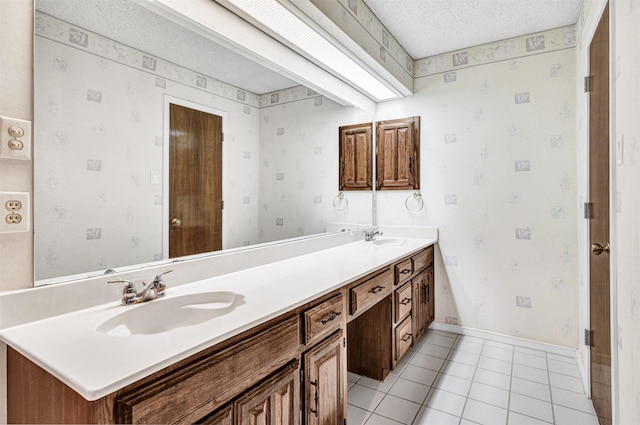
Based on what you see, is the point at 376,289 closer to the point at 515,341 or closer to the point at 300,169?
the point at 300,169

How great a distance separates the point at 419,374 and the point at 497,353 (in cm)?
78

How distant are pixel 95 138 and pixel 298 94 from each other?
4.02ft

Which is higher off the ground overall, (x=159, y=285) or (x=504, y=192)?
(x=504, y=192)

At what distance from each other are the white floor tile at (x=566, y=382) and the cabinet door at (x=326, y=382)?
1564 mm

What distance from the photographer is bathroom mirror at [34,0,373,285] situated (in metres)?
1.02

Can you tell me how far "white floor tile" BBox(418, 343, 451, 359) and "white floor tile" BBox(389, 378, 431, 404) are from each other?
50cm

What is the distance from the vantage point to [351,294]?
62.7 inches

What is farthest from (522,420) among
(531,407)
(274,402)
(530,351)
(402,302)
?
(274,402)

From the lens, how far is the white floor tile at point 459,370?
7.23 feet

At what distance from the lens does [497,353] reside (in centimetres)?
254

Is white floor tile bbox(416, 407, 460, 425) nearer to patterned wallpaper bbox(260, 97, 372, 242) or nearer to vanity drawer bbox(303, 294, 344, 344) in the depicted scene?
vanity drawer bbox(303, 294, 344, 344)

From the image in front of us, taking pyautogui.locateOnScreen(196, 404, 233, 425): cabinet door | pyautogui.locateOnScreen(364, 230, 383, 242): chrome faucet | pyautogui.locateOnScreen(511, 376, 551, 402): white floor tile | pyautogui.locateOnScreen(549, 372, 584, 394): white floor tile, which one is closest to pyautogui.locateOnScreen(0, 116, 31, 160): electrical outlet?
pyautogui.locateOnScreen(196, 404, 233, 425): cabinet door

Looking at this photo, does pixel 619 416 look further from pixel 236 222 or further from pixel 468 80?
pixel 468 80

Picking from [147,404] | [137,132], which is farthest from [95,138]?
[147,404]
